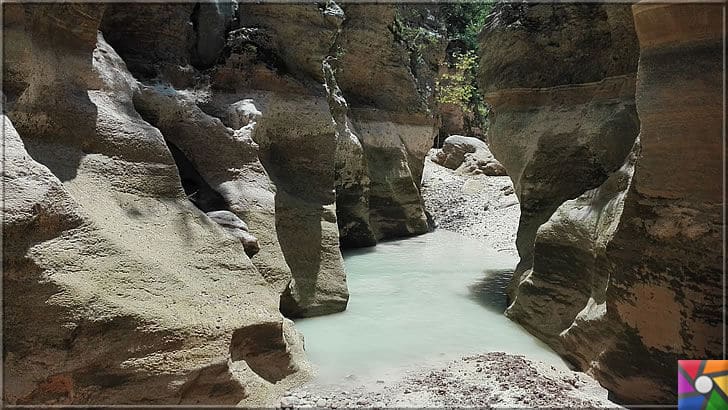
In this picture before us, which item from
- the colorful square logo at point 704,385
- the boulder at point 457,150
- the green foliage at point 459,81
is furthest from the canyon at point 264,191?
the green foliage at point 459,81

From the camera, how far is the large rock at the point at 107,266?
266 cm

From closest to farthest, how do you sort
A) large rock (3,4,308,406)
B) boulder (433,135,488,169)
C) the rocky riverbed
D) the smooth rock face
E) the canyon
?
large rock (3,4,308,406), the canyon, the smooth rock face, the rocky riverbed, boulder (433,135,488,169)

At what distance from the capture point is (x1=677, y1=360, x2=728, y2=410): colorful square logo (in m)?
2.03

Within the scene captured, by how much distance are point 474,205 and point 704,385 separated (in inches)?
510

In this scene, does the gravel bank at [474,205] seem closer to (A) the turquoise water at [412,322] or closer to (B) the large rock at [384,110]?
(B) the large rock at [384,110]

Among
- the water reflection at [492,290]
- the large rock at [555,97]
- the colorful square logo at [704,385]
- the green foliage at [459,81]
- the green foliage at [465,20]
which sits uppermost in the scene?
the green foliage at [465,20]

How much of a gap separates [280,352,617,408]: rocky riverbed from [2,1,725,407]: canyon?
0.20 m

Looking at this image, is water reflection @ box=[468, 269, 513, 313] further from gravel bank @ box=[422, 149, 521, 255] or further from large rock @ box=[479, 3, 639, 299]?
gravel bank @ box=[422, 149, 521, 255]

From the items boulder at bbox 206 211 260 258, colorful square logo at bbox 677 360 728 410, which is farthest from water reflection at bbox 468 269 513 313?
colorful square logo at bbox 677 360 728 410

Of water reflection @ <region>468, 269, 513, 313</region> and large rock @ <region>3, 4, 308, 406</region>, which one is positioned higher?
large rock @ <region>3, 4, 308, 406</region>

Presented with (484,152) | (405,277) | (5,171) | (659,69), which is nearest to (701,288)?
(659,69)

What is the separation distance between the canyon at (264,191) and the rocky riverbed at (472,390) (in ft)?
0.66

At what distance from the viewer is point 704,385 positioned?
206 centimetres

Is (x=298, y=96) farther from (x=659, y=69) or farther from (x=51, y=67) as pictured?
(x=659, y=69)
